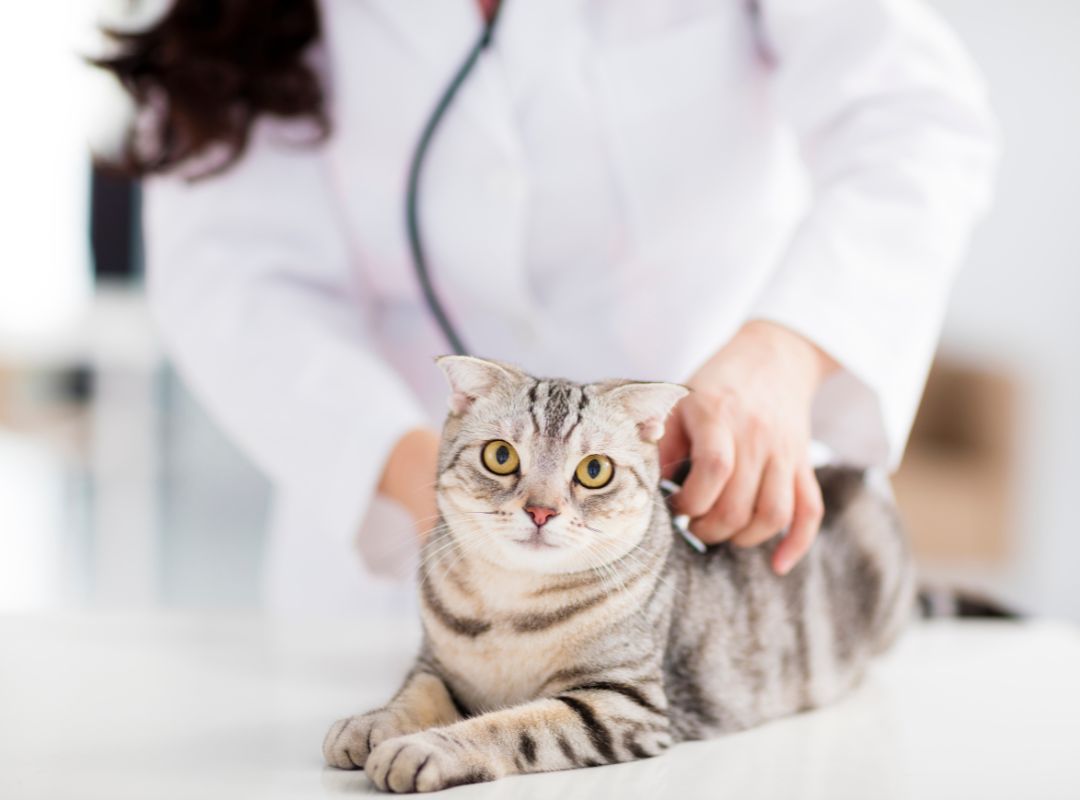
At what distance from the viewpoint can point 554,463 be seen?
2.15ft

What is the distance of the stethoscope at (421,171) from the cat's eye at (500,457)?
0.31 metres

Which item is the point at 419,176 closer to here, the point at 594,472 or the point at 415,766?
the point at 594,472

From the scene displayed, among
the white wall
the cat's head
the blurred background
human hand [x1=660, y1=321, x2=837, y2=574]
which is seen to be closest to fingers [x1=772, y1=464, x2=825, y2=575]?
human hand [x1=660, y1=321, x2=837, y2=574]

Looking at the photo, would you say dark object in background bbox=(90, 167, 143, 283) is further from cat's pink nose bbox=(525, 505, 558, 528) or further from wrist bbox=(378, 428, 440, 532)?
cat's pink nose bbox=(525, 505, 558, 528)

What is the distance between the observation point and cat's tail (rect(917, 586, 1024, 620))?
1.21 meters

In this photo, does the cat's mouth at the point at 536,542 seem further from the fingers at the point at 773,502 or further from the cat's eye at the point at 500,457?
the fingers at the point at 773,502

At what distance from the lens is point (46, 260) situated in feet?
12.7

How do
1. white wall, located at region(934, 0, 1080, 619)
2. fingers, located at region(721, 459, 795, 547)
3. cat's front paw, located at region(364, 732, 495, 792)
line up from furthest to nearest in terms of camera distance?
1. white wall, located at region(934, 0, 1080, 619)
2. fingers, located at region(721, 459, 795, 547)
3. cat's front paw, located at region(364, 732, 495, 792)

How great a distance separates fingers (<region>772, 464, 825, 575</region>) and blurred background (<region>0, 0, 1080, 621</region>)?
2.76 m

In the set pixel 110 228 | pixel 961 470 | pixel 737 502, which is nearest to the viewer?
pixel 737 502

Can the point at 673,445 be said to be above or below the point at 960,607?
above

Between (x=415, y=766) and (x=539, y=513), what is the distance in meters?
0.15

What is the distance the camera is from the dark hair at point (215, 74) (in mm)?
1094

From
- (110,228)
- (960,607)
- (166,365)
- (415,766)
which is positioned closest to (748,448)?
(415,766)
